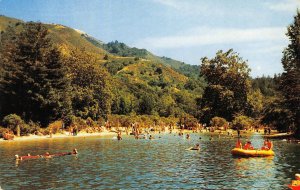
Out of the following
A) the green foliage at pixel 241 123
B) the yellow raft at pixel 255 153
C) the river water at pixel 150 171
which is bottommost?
the river water at pixel 150 171

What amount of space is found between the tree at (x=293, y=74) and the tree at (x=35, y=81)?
2109 inches

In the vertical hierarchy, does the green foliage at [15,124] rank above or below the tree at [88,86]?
below

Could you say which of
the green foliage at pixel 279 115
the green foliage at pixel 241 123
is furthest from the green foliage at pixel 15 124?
the green foliage at pixel 241 123

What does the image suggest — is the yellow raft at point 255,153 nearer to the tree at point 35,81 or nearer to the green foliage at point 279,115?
the green foliage at point 279,115

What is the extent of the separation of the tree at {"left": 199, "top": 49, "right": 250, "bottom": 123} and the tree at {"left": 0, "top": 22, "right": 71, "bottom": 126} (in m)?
49.0

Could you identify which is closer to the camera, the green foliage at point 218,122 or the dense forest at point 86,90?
the dense forest at point 86,90

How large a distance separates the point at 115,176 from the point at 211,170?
10241 mm

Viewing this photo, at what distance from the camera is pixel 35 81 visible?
96.6 meters

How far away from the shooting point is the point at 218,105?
128875 mm

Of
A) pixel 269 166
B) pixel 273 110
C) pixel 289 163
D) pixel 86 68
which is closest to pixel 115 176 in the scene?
pixel 269 166

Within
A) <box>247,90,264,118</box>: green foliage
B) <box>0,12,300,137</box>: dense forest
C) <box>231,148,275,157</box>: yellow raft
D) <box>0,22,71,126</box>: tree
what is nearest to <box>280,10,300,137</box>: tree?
<box>0,12,300,137</box>: dense forest

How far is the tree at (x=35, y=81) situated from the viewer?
95938 mm

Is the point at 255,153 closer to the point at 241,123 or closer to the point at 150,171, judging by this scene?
the point at 150,171

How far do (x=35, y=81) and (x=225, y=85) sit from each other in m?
62.0
